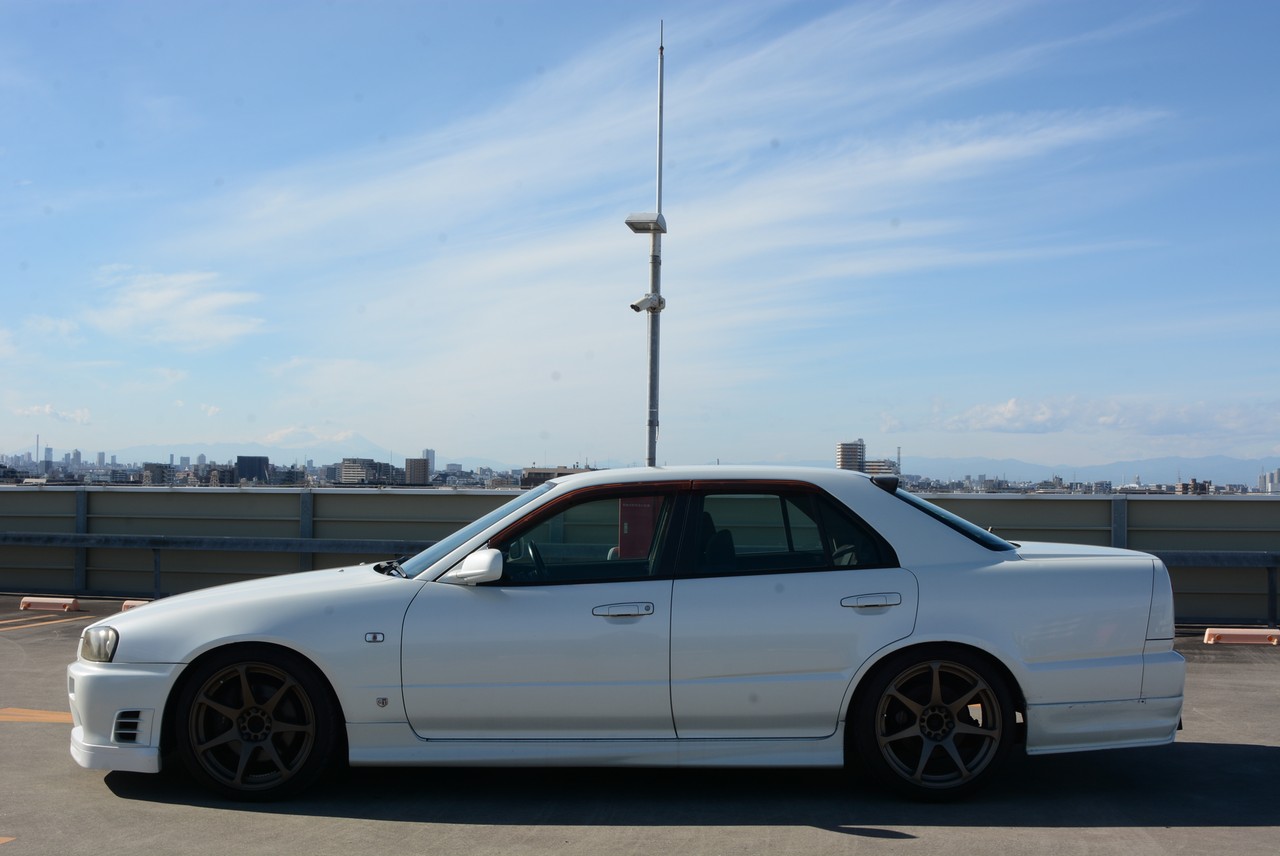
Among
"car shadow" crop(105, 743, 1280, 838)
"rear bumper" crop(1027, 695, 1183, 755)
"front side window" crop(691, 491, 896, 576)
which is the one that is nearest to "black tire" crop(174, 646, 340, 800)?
"car shadow" crop(105, 743, 1280, 838)

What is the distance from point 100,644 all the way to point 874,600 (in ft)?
11.6

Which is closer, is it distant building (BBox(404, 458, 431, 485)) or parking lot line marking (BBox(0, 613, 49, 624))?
parking lot line marking (BBox(0, 613, 49, 624))

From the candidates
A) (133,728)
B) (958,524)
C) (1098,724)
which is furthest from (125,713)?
(1098,724)

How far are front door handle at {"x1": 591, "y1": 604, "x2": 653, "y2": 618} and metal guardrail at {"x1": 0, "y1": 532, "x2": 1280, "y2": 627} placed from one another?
19.3ft

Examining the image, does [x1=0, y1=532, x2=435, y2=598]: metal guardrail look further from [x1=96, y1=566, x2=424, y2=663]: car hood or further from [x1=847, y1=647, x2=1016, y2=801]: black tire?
[x1=847, y1=647, x2=1016, y2=801]: black tire

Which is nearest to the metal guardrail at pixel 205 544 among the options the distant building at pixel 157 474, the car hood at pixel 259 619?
the distant building at pixel 157 474

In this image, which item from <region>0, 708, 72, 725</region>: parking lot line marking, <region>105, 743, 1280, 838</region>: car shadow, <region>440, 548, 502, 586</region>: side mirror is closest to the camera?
<region>105, 743, 1280, 838</region>: car shadow

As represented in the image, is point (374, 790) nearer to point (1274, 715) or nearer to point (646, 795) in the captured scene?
point (646, 795)

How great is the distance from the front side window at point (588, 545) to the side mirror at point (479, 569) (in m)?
0.16

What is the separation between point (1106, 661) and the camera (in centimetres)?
509

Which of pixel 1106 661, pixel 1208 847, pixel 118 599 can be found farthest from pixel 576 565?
pixel 118 599

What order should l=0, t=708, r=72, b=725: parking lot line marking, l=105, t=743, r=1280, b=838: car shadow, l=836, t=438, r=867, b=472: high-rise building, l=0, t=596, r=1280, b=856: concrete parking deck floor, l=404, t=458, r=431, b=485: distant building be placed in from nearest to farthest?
1. l=0, t=596, r=1280, b=856: concrete parking deck floor
2. l=105, t=743, r=1280, b=838: car shadow
3. l=0, t=708, r=72, b=725: parking lot line marking
4. l=836, t=438, r=867, b=472: high-rise building
5. l=404, t=458, r=431, b=485: distant building

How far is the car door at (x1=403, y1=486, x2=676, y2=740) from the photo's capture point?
16.5ft

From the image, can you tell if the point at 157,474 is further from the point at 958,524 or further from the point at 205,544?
the point at 958,524
